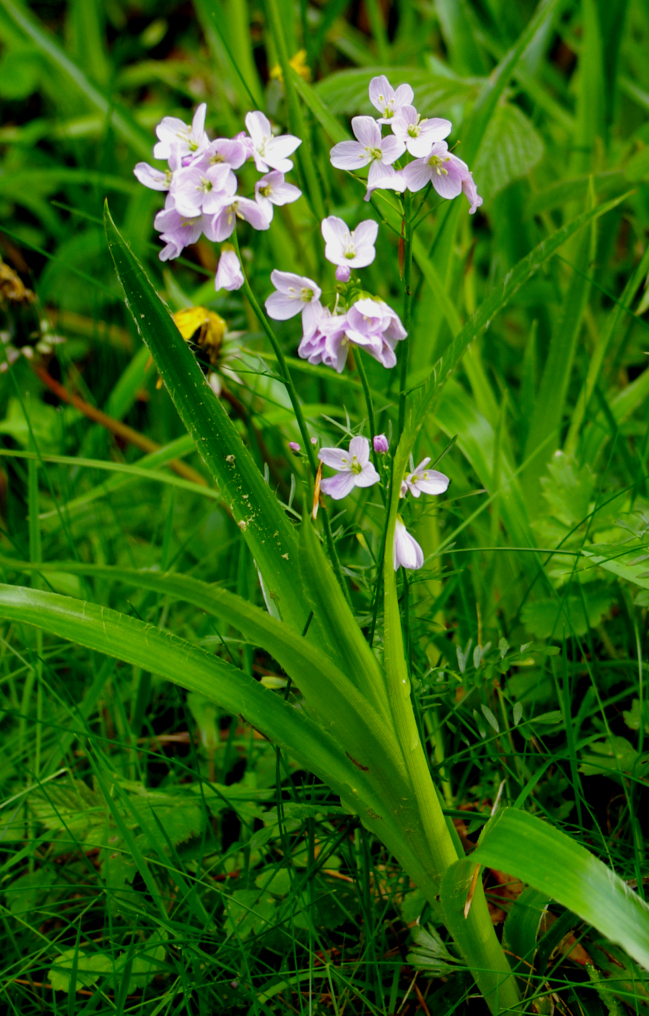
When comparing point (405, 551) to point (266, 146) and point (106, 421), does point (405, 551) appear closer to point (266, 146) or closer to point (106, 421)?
point (266, 146)

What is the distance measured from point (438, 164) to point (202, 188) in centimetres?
24

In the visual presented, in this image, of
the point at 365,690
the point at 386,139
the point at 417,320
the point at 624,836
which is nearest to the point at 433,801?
the point at 365,690

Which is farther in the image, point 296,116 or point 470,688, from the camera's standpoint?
point 296,116

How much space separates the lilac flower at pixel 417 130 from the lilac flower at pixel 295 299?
16 centimetres

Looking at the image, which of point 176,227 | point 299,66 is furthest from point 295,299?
point 299,66

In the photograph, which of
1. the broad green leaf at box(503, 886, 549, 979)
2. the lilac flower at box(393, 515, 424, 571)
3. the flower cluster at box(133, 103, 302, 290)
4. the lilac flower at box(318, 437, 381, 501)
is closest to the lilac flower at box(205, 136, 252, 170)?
the flower cluster at box(133, 103, 302, 290)

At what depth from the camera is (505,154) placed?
1603mm

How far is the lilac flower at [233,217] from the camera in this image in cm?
78

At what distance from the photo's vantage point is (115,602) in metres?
1.46

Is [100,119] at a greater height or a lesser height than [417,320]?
greater

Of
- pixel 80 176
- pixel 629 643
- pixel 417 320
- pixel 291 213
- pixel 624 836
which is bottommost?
pixel 624 836

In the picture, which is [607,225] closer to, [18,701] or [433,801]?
[433,801]

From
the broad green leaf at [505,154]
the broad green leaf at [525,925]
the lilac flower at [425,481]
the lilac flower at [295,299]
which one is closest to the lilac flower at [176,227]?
the lilac flower at [295,299]

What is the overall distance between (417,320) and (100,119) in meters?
1.80
